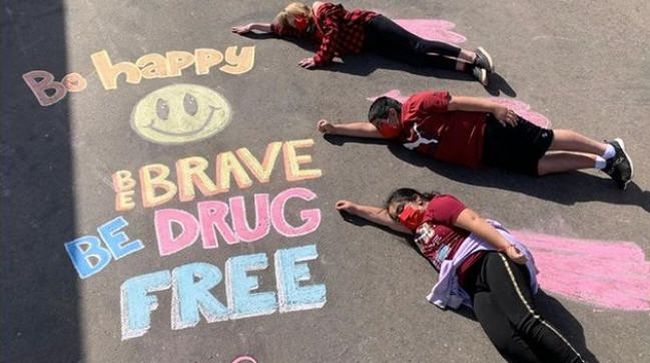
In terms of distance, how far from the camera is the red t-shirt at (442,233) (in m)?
3.89

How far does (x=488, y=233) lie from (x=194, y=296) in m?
1.76

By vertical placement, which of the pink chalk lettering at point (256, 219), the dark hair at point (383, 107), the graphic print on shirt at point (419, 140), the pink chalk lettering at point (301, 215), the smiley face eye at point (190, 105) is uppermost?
the dark hair at point (383, 107)

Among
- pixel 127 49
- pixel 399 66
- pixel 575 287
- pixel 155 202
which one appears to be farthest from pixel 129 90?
pixel 575 287

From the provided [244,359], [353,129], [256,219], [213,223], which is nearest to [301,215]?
[256,219]

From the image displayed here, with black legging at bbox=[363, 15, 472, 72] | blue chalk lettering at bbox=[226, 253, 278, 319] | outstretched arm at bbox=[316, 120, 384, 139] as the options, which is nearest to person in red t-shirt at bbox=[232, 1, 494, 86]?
black legging at bbox=[363, 15, 472, 72]

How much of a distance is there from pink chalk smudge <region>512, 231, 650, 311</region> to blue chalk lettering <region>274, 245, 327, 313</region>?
4.39 ft

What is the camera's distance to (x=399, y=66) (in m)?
5.55

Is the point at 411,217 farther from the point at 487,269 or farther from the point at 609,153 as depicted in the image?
the point at 609,153

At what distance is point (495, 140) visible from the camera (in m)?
4.53

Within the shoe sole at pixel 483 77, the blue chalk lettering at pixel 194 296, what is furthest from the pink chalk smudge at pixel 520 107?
the blue chalk lettering at pixel 194 296

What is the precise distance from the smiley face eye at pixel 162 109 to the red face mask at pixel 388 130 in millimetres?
1641

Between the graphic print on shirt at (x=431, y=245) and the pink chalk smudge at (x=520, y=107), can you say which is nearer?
the graphic print on shirt at (x=431, y=245)

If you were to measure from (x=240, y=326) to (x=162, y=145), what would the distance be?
166 cm

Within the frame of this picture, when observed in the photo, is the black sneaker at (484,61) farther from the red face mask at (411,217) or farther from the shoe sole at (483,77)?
the red face mask at (411,217)
